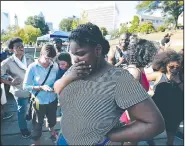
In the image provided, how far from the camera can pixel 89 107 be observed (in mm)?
1126

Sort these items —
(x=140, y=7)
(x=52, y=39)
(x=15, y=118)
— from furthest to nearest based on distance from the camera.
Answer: (x=140, y=7) → (x=15, y=118) → (x=52, y=39)

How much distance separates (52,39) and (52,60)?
3.23 feet

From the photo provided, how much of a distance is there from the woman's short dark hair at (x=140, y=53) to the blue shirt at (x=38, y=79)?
1247 mm

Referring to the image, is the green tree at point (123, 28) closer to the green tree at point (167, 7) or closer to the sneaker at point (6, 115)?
the sneaker at point (6, 115)

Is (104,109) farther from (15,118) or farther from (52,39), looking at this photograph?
(15,118)

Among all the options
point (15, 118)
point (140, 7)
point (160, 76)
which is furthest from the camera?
point (140, 7)

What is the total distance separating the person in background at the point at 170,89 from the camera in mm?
2645

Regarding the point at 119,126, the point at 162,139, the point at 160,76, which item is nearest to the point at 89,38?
the point at 119,126

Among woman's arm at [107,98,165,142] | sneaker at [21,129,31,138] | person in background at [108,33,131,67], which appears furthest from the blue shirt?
woman's arm at [107,98,165,142]

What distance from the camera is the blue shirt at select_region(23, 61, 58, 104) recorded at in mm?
2900

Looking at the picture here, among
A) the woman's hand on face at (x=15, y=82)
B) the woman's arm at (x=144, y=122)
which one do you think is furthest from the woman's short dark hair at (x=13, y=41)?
the woman's arm at (x=144, y=122)

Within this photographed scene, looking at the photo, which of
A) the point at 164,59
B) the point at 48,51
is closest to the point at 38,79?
the point at 48,51

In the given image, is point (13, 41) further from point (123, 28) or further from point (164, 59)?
point (123, 28)

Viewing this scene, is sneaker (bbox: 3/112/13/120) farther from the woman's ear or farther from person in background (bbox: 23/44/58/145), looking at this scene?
the woman's ear
